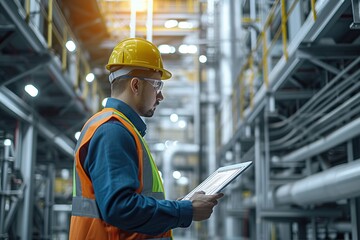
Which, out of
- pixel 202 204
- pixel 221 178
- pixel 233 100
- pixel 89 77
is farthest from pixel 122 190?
pixel 233 100

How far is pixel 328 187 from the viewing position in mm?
5145

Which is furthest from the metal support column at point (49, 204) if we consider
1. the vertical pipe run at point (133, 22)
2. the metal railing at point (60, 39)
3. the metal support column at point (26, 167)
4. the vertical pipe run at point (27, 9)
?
the vertical pipe run at point (133, 22)

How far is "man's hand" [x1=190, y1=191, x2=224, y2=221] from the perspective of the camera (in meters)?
1.93

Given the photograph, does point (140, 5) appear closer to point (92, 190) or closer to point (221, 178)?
point (221, 178)

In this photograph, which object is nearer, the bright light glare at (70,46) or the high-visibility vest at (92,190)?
the high-visibility vest at (92,190)

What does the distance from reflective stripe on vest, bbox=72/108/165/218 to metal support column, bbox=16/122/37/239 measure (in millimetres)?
4978

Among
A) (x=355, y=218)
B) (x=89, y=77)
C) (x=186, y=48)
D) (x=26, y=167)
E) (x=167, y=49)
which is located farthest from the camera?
(x=186, y=48)

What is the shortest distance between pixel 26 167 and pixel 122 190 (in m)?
5.38

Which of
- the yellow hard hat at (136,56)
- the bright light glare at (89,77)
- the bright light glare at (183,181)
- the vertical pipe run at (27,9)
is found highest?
the bright light glare at (89,77)

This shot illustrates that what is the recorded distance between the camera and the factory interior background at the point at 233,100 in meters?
5.08

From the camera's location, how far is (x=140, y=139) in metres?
1.98

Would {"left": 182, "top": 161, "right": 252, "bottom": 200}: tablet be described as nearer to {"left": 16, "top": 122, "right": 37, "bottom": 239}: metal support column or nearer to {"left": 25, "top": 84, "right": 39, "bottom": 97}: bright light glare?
{"left": 25, "top": 84, "right": 39, "bottom": 97}: bright light glare

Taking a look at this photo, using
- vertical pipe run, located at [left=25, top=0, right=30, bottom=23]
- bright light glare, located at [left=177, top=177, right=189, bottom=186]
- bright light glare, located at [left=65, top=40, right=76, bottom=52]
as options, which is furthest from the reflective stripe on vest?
bright light glare, located at [left=177, top=177, right=189, bottom=186]

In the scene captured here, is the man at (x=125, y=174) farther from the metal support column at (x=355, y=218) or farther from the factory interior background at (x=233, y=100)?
the metal support column at (x=355, y=218)
